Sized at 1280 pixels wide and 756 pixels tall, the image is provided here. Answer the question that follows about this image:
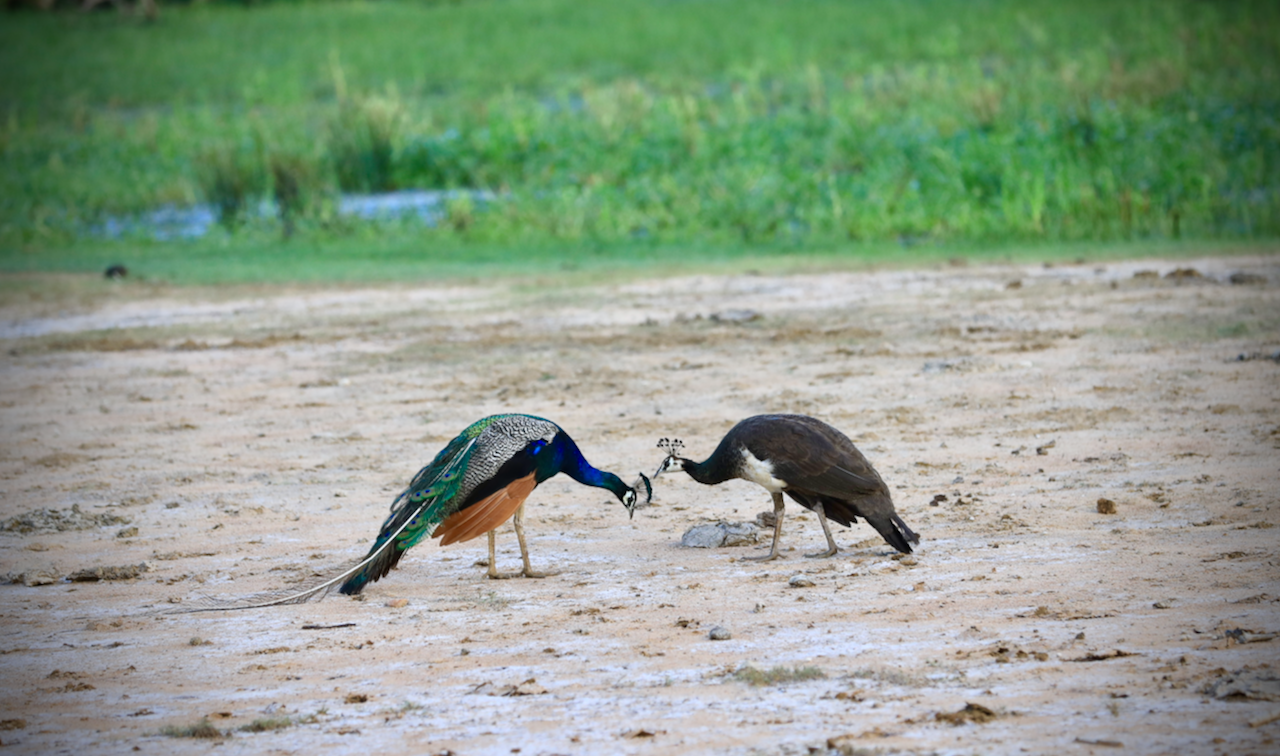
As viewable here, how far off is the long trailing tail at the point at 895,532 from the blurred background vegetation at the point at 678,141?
1004 centimetres

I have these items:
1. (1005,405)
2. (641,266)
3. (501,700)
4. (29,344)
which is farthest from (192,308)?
(501,700)

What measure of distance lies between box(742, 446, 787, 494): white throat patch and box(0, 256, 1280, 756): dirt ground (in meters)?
0.35

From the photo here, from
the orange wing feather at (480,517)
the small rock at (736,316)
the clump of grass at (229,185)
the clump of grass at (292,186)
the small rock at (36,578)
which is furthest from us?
the clump of grass at (229,185)

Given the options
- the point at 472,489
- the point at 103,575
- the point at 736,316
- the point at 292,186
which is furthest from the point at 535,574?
the point at 292,186

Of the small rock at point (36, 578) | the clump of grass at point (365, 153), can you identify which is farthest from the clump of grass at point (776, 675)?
the clump of grass at point (365, 153)

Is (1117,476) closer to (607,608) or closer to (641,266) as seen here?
(607,608)

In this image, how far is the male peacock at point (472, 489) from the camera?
566 centimetres

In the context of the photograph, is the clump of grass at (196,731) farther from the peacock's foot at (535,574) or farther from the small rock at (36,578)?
the small rock at (36,578)

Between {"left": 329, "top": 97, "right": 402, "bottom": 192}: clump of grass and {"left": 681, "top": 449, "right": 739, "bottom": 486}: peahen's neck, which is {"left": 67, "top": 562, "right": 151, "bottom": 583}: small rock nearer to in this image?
{"left": 681, "top": 449, "right": 739, "bottom": 486}: peahen's neck

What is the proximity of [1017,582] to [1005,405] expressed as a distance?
351 cm

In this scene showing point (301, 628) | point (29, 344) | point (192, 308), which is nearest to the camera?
point (301, 628)

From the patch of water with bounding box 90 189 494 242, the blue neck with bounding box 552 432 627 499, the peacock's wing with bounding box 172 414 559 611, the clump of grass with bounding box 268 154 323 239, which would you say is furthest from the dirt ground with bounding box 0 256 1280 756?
the clump of grass with bounding box 268 154 323 239

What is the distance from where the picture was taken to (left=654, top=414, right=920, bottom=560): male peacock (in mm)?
5859

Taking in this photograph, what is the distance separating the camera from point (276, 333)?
12.5 m
